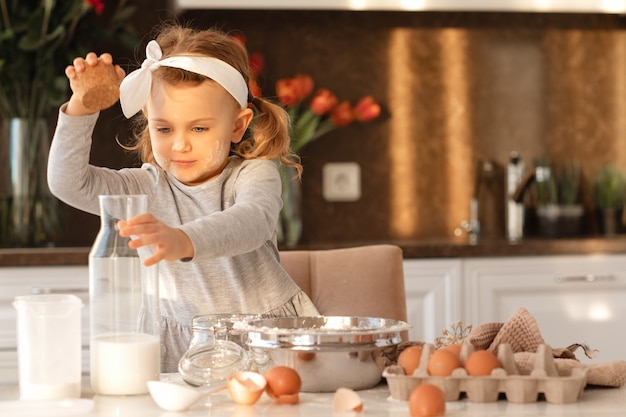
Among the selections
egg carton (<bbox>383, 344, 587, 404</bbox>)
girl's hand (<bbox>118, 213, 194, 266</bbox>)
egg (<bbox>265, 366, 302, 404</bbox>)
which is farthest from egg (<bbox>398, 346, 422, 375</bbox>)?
girl's hand (<bbox>118, 213, 194, 266</bbox>)

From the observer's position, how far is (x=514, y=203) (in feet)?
11.3

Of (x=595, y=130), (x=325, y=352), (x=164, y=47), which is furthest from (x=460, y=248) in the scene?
(x=325, y=352)

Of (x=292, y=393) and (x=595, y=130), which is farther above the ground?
(x=595, y=130)

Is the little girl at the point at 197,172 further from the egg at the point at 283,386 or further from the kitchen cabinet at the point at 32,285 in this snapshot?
the kitchen cabinet at the point at 32,285

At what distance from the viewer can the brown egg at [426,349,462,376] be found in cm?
108

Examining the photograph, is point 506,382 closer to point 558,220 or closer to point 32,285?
point 32,285

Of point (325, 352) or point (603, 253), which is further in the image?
point (603, 253)

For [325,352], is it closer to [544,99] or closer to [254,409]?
[254,409]

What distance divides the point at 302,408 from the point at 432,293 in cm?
190

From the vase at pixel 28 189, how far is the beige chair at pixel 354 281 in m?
1.37

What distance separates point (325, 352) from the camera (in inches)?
44.9

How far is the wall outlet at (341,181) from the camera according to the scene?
11.5 feet

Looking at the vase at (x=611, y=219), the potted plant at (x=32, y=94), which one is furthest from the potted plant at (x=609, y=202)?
the potted plant at (x=32, y=94)

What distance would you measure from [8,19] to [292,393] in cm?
232
